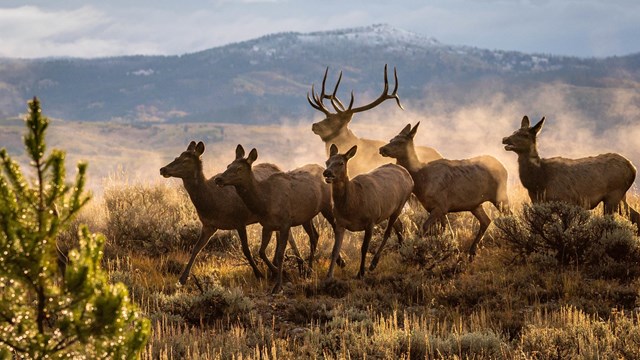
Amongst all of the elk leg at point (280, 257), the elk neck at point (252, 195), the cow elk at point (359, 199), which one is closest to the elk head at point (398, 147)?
the cow elk at point (359, 199)

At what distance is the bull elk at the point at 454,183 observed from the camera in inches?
470

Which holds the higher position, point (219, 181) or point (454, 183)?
point (219, 181)

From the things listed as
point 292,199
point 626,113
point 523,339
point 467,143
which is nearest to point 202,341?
point 523,339

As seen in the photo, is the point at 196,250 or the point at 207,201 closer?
the point at 207,201

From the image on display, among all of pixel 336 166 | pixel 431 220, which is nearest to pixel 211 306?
pixel 336 166

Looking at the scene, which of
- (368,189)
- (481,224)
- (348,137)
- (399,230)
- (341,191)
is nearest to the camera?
(341,191)

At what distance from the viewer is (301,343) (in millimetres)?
7711

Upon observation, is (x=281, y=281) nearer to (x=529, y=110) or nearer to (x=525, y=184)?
(x=525, y=184)

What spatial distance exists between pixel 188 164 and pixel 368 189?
8.09 feet

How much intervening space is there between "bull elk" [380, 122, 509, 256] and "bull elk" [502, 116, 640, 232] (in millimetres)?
712

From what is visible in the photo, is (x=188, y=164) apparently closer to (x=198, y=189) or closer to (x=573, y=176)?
(x=198, y=189)

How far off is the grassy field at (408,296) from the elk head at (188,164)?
1.37m

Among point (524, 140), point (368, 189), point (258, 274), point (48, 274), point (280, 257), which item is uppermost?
point (48, 274)

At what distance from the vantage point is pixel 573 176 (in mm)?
11570
